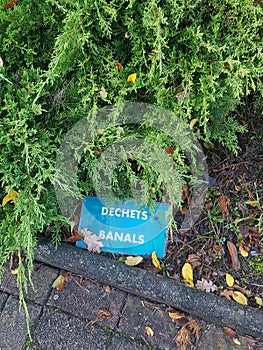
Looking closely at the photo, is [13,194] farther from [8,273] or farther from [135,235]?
[135,235]

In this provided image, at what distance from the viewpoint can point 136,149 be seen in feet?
7.01

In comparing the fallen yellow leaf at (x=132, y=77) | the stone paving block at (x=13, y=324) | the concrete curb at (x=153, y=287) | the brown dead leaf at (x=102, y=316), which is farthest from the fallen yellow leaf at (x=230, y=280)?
the fallen yellow leaf at (x=132, y=77)

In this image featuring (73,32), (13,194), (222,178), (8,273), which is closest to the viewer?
(73,32)

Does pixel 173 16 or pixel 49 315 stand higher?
pixel 173 16

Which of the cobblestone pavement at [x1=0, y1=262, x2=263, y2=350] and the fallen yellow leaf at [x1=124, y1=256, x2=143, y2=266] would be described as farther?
the fallen yellow leaf at [x1=124, y1=256, x2=143, y2=266]

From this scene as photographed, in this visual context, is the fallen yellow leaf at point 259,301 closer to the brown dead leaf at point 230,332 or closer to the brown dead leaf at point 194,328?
the brown dead leaf at point 230,332

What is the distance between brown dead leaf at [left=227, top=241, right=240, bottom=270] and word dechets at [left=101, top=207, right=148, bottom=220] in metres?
0.61

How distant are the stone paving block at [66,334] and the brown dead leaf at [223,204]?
1.13 m

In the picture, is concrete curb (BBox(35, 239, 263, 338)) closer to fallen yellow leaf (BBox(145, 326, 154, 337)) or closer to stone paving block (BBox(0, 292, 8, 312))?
fallen yellow leaf (BBox(145, 326, 154, 337))

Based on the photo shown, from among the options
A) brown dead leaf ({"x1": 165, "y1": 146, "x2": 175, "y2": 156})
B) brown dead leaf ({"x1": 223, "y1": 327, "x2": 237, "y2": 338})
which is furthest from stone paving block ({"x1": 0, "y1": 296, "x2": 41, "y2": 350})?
brown dead leaf ({"x1": 165, "y1": 146, "x2": 175, "y2": 156})

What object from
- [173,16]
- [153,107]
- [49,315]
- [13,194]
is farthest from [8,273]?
[173,16]

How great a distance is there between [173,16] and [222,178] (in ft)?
4.05

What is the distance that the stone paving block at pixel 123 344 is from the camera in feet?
7.56

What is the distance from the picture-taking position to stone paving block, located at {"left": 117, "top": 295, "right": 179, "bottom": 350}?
7.57ft
